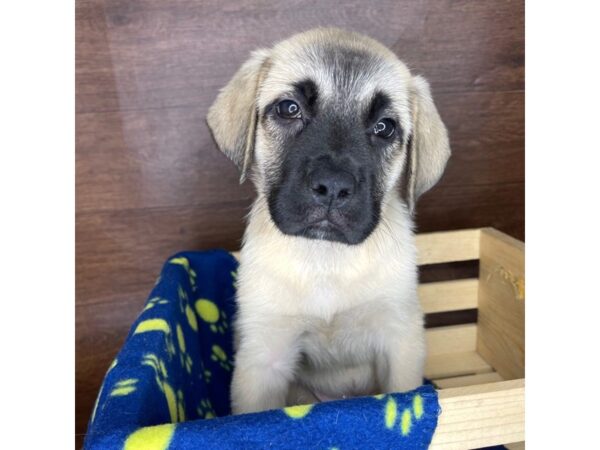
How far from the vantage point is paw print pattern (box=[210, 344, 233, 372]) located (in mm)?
2166

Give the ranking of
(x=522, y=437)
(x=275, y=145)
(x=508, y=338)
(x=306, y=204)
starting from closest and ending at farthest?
(x=522, y=437) → (x=306, y=204) → (x=275, y=145) → (x=508, y=338)

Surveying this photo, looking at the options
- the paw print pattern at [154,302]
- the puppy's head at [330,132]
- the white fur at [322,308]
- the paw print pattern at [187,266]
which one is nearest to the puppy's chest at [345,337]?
the white fur at [322,308]

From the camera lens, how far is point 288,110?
64.4 inches

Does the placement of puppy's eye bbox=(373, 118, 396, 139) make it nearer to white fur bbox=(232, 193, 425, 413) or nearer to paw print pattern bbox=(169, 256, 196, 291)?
white fur bbox=(232, 193, 425, 413)

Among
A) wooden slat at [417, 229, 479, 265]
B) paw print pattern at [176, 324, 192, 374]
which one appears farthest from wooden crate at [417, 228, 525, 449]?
paw print pattern at [176, 324, 192, 374]

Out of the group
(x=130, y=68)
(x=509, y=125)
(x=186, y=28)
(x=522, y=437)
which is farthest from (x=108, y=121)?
(x=522, y=437)

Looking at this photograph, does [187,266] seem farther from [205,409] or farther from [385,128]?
[385,128]

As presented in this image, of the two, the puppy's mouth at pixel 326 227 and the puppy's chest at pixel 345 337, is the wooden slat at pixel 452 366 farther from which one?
the puppy's mouth at pixel 326 227

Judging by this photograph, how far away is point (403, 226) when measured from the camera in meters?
1.83

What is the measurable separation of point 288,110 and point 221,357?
1001mm

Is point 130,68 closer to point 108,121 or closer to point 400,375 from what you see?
point 108,121

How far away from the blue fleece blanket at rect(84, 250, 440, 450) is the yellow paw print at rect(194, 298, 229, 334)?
0.24 meters

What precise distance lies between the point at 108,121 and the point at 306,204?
4.03 feet

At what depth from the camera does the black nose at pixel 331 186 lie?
4.64 feet
